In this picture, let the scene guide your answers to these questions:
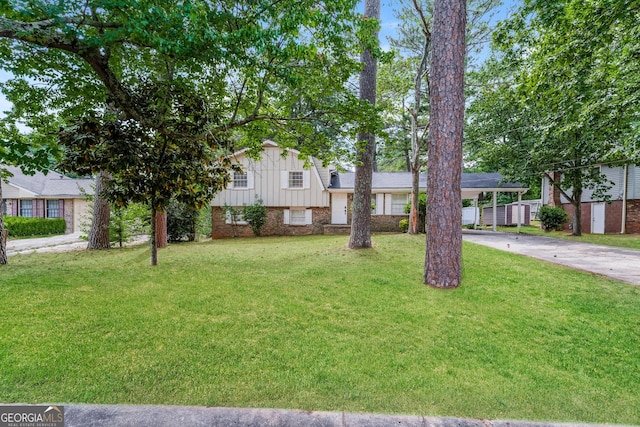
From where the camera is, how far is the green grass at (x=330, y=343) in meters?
2.46

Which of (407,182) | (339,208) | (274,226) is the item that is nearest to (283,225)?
(274,226)

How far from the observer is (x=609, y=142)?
12836 millimetres

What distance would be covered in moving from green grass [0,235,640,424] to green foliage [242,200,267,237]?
1005 centimetres

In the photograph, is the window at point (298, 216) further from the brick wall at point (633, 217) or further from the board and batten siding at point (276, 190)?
the brick wall at point (633, 217)

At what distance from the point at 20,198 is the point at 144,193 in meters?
20.8

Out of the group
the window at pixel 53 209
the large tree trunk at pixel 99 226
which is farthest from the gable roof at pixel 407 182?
the window at pixel 53 209

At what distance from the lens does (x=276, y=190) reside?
53.0 feet

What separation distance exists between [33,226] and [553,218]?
30522mm

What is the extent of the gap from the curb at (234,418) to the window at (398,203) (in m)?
14.7

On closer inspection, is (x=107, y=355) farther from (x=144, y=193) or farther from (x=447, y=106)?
(x=447, y=106)

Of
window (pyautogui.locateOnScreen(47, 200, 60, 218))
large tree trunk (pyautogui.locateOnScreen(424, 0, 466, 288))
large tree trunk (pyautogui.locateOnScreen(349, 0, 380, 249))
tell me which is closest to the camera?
large tree trunk (pyautogui.locateOnScreen(424, 0, 466, 288))

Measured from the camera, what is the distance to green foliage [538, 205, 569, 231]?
16875mm

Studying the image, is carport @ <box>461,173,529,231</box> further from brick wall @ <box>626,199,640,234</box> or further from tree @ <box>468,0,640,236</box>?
tree @ <box>468,0,640,236</box>

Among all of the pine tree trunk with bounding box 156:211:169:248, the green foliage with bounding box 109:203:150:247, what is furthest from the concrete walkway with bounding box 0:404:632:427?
the green foliage with bounding box 109:203:150:247
